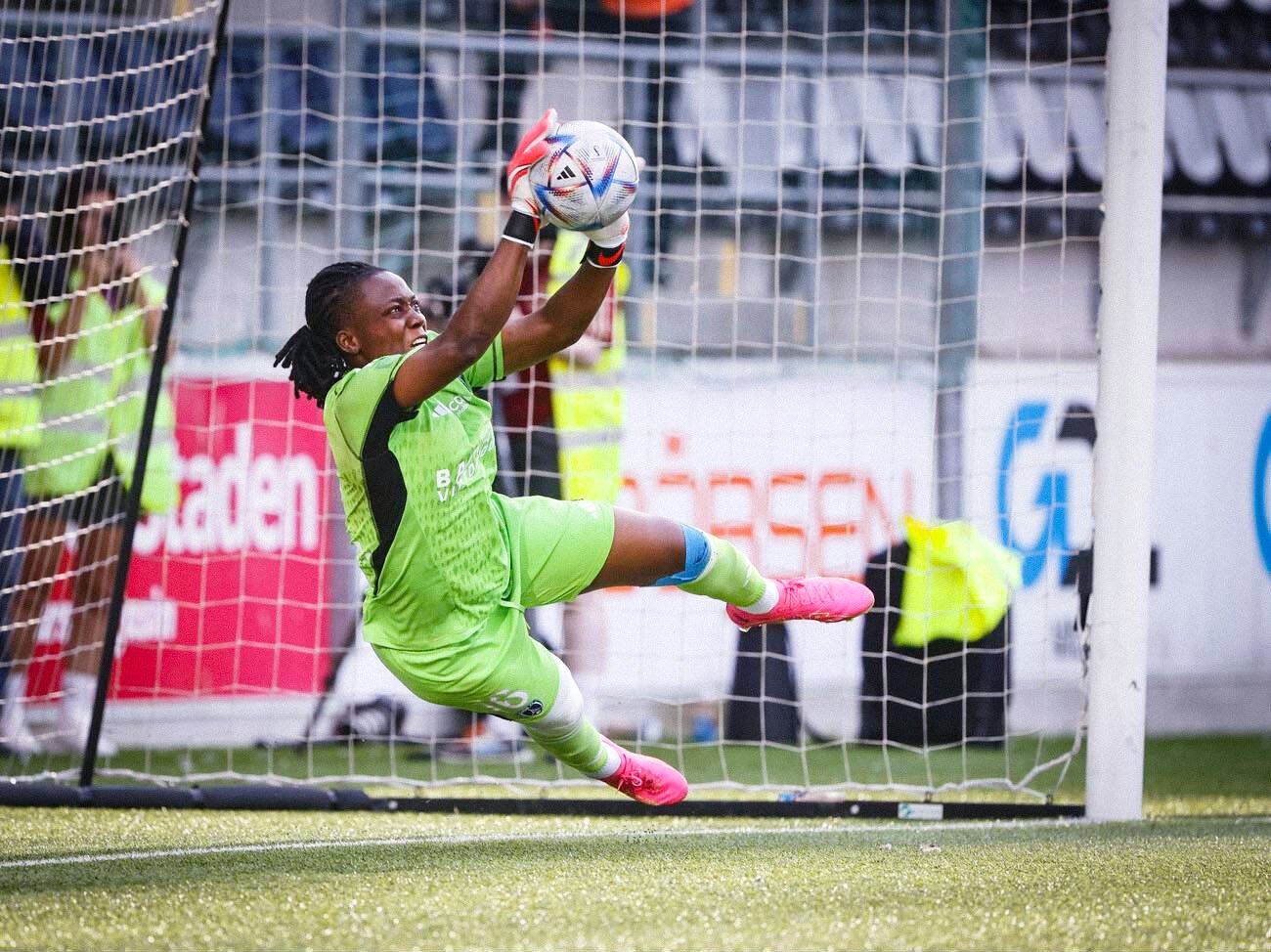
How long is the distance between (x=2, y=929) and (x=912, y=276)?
5.95 meters

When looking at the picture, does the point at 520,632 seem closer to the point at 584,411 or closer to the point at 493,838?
the point at 493,838

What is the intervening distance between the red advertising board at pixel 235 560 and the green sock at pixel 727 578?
249 centimetres

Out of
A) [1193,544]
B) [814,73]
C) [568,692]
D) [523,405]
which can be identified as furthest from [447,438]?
[814,73]

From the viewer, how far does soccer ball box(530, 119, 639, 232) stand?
3068mm

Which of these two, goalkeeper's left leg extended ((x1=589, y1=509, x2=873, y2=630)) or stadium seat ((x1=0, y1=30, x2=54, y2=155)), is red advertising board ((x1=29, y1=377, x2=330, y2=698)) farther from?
goalkeeper's left leg extended ((x1=589, y1=509, x2=873, y2=630))

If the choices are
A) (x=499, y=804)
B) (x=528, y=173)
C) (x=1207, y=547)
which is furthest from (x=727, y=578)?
(x=1207, y=547)

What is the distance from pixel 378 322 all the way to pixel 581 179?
59 centimetres

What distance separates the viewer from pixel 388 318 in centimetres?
333

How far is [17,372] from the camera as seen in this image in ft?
16.8

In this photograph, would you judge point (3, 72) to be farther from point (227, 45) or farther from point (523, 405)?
point (523, 405)

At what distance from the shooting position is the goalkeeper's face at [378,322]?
3.33m

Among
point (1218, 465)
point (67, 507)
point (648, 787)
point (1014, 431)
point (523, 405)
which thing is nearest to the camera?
point (648, 787)

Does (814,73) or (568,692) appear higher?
(814,73)

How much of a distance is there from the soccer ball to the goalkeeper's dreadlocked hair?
1.68ft
